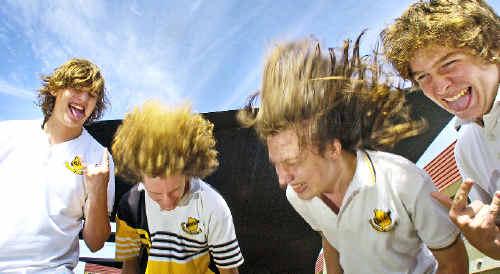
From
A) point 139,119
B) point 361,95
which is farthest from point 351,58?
point 139,119

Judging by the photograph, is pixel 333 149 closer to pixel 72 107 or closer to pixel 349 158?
pixel 349 158

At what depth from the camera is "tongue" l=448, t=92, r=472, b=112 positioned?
1602mm

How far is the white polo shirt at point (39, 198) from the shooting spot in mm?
1950

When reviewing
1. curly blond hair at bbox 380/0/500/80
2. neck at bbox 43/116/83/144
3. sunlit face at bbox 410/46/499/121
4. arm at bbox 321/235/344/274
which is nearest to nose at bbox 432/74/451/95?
sunlit face at bbox 410/46/499/121

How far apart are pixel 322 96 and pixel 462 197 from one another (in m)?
0.59

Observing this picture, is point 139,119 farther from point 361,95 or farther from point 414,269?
point 414,269

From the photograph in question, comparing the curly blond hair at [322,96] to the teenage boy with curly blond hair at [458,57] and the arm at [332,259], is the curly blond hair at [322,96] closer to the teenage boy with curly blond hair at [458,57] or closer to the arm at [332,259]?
the teenage boy with curly blond hair at [458,57]

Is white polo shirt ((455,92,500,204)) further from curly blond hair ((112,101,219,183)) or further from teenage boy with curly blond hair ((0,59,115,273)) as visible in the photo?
teenage boy with curly blond hair ((0,59,115,273))

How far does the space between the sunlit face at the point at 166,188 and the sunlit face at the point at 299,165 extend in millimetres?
508

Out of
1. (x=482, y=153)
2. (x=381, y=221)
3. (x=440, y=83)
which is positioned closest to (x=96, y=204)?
(x=381, y=221)

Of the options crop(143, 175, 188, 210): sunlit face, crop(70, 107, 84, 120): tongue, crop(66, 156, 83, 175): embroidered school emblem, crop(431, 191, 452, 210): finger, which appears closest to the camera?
crop(431, 191, 452, 210): finger

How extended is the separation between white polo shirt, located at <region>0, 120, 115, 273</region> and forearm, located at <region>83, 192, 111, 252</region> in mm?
60

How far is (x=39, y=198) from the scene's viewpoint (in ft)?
6.66

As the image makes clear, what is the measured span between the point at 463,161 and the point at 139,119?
1.44 m
